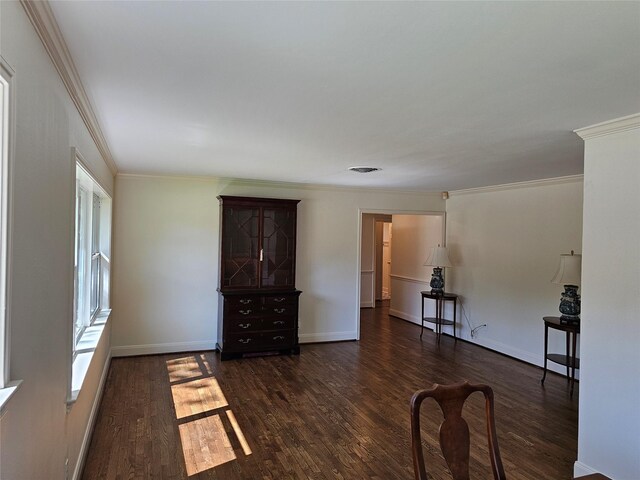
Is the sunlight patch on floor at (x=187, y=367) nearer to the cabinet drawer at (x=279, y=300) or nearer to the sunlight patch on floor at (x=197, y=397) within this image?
the sunlight patch on floor at (x=197, y=397)

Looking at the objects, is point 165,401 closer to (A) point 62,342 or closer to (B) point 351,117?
(A) point 62,342

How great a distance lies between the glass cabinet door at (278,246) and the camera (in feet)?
17.7

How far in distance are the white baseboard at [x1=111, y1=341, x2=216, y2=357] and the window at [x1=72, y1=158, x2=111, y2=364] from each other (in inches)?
28.7

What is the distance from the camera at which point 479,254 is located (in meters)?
6.02

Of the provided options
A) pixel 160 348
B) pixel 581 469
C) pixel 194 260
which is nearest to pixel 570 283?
pixel 581 469

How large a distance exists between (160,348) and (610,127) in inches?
201

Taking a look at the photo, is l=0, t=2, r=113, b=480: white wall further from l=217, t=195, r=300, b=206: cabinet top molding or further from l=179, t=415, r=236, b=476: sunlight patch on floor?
l=217, t=195, r=300, b=206: cabinet top molding

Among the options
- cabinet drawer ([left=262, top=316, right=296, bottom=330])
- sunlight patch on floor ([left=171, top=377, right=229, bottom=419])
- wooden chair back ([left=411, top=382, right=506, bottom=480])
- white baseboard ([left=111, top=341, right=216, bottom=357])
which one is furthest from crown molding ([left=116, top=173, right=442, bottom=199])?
wooden chair back ([left=411, top=382, right=506, bottom=480])

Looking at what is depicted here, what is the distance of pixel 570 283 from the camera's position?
4.18 m

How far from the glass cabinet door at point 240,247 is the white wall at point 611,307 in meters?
3.71

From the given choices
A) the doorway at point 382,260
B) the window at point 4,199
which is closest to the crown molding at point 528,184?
the doorway at point 382,260

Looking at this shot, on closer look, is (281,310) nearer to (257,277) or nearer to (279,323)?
(279,323)

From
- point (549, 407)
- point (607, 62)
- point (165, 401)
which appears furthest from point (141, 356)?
point (607, 62)

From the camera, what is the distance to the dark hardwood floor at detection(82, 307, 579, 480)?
275 cm
